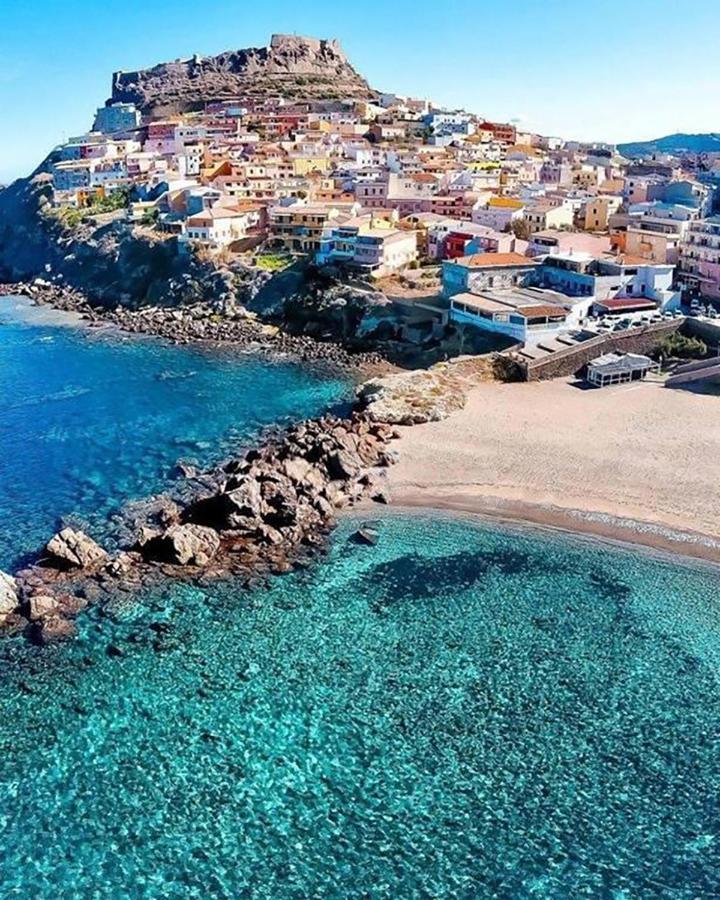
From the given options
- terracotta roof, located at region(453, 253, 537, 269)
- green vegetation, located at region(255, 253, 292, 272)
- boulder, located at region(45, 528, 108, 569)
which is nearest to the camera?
boulder, located at region(45, 528, 108, 569)

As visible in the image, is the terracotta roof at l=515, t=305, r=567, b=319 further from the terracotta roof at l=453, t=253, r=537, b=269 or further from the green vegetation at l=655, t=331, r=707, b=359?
the terracotta roof at l=453, t=253, r=537, b=269

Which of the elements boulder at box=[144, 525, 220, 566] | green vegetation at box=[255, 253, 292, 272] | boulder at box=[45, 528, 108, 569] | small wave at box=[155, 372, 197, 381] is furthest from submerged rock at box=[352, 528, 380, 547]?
green vegetation at box=[255, 253, 292, 272]

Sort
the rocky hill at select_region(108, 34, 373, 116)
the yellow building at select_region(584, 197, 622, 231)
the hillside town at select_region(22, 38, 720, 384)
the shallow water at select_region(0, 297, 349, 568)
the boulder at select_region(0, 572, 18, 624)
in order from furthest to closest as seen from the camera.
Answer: the rocky hill at select_region(108, 34, 373, 116) → the yellow building at select_region(584, 197, 622, 231) → the hillside town at select_region(22, 38, 720, 384) → the shallow water at select_region(0, 297, 349, 568) → the boulder at select_region(0, 572, 18, 624)

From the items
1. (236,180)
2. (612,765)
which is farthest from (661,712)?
(236,180)

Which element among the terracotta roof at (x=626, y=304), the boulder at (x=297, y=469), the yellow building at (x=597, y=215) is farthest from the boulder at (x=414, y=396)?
the yellow building at (x=597, y=215)

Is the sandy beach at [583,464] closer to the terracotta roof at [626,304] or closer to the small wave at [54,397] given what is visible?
the terracotta roof at [626,304]

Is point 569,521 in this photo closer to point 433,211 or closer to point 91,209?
point 433,211
